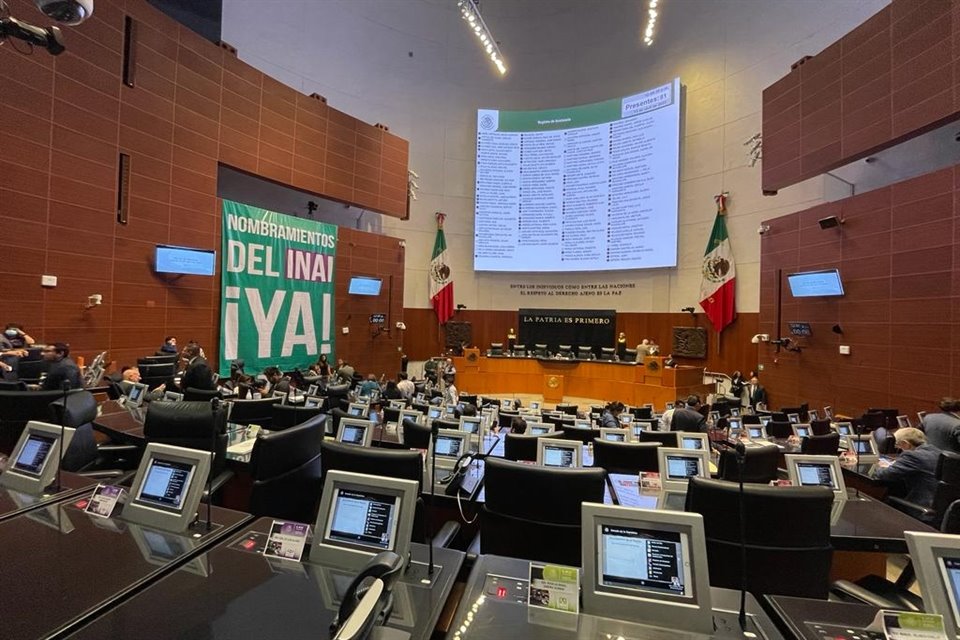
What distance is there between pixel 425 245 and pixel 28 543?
14.9 metres

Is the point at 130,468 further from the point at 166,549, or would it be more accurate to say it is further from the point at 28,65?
the point at 28,65

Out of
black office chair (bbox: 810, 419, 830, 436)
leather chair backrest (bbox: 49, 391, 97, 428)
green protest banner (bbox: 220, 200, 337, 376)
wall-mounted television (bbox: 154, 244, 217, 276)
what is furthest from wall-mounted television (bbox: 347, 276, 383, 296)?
black office chair (bbox: 810, 419, 830, 436)

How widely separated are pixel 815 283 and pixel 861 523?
28.5 feet

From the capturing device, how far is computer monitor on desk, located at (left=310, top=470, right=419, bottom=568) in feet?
4.93

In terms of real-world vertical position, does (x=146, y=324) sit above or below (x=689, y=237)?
below

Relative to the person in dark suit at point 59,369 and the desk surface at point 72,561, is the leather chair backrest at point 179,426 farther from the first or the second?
the person in dark suit at point 59,369

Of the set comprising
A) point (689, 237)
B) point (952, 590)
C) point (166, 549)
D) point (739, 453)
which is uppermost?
point (689, 237)

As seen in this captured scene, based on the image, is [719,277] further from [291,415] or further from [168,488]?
[168,488]

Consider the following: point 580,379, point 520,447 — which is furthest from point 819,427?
point 580,379

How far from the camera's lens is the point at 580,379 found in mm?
13016

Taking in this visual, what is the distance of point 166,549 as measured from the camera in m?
1.56

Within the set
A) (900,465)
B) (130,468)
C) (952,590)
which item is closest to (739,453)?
(952,590)

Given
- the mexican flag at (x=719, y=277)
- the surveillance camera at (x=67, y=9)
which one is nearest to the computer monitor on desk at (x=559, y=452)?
the surveillance camera at (x=67, y=9)

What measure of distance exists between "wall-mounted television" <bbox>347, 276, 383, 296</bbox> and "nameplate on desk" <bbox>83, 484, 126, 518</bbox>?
1132 centimetres
